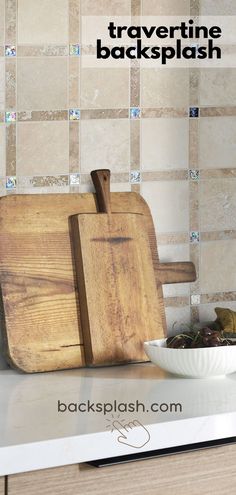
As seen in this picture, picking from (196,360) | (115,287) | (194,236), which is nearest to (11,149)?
(115,287)

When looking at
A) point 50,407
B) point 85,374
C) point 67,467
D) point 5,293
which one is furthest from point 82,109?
point 67,467

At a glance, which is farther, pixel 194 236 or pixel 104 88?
pixel 194 236

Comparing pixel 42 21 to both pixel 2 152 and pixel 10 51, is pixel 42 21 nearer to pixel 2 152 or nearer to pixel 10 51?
pixel 10 51

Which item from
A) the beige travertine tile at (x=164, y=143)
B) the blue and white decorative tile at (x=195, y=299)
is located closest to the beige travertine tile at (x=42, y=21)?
the beige travertine tile at (x=164, y=143)

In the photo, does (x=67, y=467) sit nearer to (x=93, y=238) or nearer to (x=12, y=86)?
(x=93, y=238)

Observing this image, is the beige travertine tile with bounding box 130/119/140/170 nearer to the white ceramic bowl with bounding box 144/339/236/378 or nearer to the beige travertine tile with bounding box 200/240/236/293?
the beige travertine tile with bounding box 200/240/236/293

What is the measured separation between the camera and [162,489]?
4.54 ft

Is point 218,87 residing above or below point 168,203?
above

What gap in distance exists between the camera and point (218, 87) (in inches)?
78.7

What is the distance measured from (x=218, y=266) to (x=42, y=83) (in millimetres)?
585

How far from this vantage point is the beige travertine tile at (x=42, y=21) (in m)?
1.81

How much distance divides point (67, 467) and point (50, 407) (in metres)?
0.18

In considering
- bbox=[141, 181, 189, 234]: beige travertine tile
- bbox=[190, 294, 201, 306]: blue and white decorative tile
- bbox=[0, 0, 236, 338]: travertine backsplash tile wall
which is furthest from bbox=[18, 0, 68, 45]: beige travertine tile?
bbox=[190, 294, 201, 306]: blue and white decorative tile
